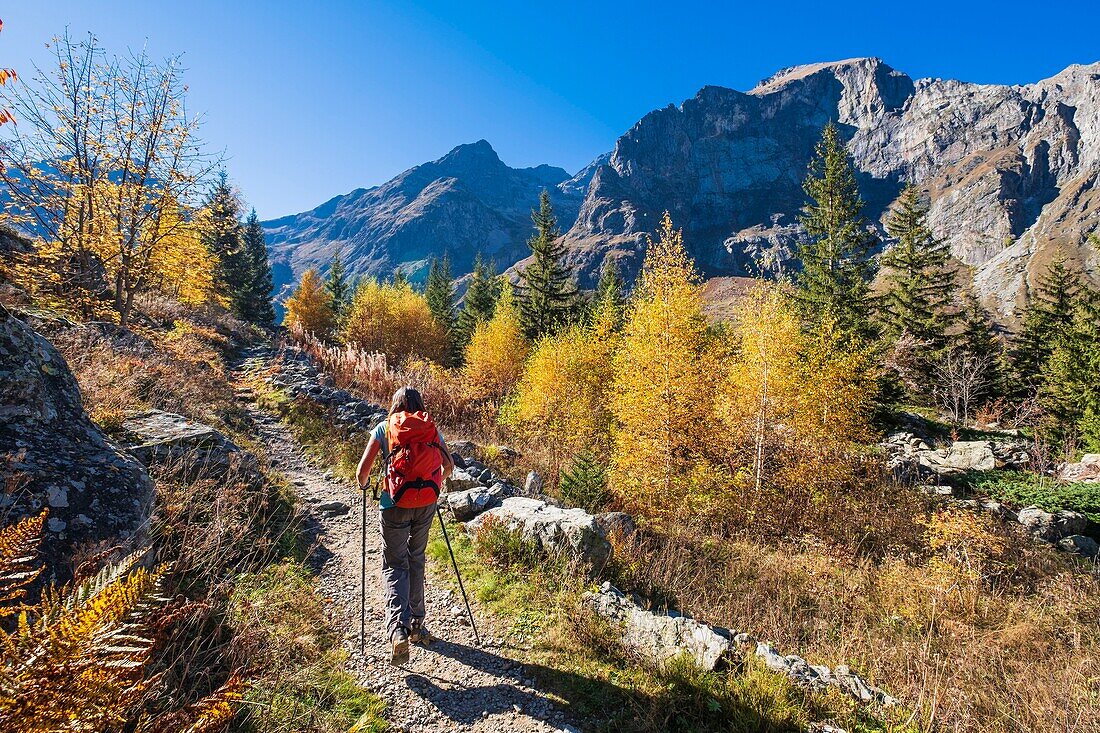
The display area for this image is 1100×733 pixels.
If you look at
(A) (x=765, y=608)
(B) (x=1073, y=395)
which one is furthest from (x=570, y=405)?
(B) (x=1073, y=395)

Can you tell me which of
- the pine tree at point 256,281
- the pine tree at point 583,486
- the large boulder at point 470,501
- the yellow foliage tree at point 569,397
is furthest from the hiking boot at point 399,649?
the pine tree at point 256,281

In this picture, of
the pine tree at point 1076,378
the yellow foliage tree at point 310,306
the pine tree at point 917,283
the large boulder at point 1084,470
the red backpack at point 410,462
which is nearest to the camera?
the red backpack at point 410,462

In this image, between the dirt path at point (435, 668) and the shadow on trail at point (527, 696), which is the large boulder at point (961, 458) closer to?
the shadow on trail at point (527, 696)

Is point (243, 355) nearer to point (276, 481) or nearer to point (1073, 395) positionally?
point (276, 481)

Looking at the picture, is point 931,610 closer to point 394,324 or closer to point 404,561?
point 404,561

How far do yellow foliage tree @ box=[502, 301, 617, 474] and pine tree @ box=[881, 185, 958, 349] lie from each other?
1992 centimetres

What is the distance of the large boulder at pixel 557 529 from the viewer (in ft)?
18.6

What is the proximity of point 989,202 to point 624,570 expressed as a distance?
802 ft

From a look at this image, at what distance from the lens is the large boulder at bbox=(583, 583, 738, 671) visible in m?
4.28

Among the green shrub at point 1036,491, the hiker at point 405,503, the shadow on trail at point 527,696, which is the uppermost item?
the hiker at point 405,503

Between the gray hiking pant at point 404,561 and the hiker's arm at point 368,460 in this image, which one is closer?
the gray hiking pant at point 404,561

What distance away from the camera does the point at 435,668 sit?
413cm

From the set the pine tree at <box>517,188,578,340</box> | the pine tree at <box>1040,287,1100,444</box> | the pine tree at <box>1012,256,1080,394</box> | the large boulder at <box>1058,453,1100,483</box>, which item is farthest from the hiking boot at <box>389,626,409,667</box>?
the pine tree at <box>1012,256,1080,394</box>

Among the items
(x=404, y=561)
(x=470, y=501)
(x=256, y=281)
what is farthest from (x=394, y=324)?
(x=404, y=561)
